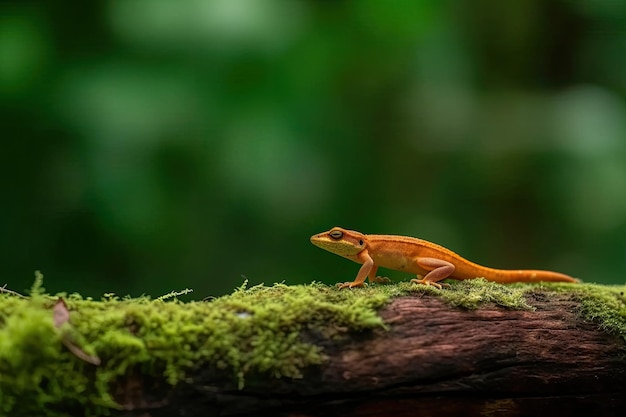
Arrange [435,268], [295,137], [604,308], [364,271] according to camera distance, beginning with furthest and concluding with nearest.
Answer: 1. [295,137]
2. [435,268]
3. [364,271]
4. [604,308]

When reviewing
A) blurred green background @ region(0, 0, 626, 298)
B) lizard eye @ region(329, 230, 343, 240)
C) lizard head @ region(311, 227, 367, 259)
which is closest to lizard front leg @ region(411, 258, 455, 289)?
lizard head @ region(311, 227, 367, 259)

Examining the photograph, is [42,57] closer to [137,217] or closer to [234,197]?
[137,217]

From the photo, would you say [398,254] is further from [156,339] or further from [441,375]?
[156,339]

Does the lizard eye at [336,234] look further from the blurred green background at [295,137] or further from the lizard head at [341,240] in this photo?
the blurred green background at [295,137]

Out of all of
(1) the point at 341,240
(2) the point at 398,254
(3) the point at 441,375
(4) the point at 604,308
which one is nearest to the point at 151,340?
(3) the point at 441,375

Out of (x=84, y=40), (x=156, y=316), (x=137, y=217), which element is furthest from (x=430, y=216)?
(x=156, y=316)

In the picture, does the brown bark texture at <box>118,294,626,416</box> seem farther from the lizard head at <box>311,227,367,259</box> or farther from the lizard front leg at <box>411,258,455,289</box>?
the lizard head at <box>311,227,367,259</box>
